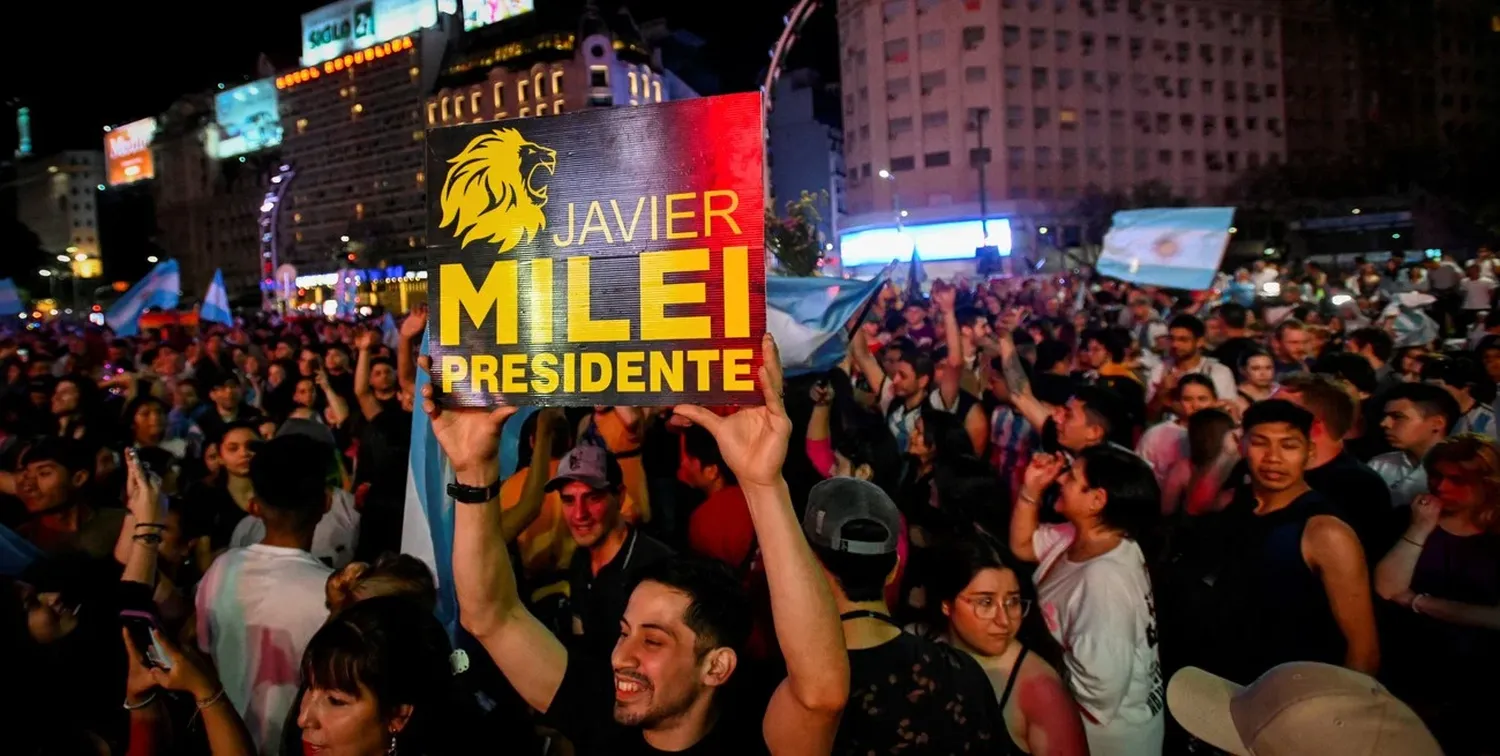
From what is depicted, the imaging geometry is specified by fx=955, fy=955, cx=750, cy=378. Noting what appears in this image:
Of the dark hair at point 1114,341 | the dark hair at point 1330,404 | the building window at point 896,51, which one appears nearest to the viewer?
the dark hair at point 1330,404

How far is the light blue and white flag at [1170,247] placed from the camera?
470 inches

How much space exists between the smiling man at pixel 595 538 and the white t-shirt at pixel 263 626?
3.41 ft

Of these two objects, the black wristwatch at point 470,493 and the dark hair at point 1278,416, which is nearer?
the black wristwatch at point 470,493

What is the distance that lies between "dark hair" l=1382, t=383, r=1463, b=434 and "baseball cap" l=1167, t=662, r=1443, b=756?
163 inches

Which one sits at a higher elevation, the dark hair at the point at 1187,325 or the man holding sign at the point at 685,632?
the dark hair at the point at 1187,325

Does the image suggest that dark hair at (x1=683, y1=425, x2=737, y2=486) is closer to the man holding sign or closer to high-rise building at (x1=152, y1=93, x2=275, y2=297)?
the man holding sign

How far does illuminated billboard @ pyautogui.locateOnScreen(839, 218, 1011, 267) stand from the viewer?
6116cm

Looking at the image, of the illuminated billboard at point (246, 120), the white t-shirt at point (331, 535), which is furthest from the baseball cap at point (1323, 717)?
the illuminated billboard at point (246, 120)

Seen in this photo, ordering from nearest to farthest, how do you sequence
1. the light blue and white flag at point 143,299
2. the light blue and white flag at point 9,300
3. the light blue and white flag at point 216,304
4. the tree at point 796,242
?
1. the light blue and white flag at point 143,299
2. the light blue and white flag at point 9,300
3. the light blue and white flag at point 216,304
4. the tree at point 796,242

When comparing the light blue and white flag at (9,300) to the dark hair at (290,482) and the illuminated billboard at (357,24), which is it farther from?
the illuminated billboard at (357,24)

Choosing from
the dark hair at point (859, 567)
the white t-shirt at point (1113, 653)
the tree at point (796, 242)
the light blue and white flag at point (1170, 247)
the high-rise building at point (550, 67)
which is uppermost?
the high-rise building at point (550, 67)

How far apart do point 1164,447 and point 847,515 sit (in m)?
3.92

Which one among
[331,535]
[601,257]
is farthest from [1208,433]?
[331,535]

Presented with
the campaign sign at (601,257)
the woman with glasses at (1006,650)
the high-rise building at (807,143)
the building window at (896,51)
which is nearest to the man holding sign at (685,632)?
the campaign sign at (601,257)
